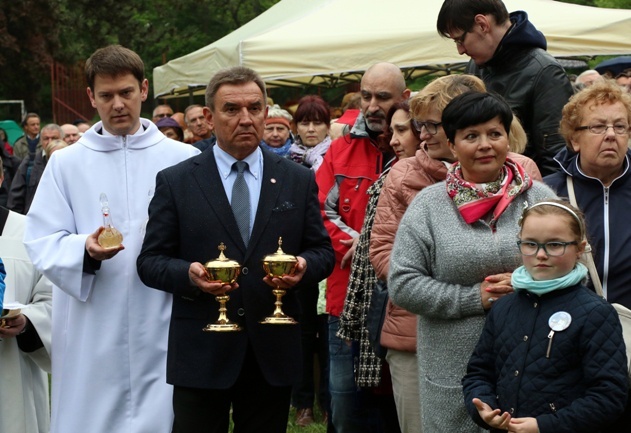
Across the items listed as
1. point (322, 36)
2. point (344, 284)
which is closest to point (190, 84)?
point (322, 36)

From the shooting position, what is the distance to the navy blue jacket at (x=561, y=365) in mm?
3834

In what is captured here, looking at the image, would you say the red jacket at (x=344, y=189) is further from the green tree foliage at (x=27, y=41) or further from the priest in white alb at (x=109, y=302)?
the green tree foliage at (x=27, y=41)

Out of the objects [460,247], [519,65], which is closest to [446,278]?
[460,247]

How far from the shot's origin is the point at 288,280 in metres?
4.56

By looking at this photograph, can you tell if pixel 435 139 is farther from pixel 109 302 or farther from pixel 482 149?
pixel 109 302

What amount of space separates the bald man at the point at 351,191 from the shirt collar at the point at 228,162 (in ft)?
3.92

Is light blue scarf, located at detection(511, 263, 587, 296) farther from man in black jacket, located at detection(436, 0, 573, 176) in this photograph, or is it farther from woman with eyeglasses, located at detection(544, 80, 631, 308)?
man in black jacket, located at detection(436, 0, 573, 176)

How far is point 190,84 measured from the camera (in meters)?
14.5

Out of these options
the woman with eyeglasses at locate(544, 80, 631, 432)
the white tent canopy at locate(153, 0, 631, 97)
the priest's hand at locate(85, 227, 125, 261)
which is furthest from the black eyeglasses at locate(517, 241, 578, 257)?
the white tent canopy at locate(153, 0, 631, 97)

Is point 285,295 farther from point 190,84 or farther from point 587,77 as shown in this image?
point 190,84

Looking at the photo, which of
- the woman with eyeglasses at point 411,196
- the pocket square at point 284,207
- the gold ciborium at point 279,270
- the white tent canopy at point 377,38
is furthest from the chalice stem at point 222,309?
the white tent canopy at point 377,38

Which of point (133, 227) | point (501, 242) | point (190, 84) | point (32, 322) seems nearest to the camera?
point (501, 242)

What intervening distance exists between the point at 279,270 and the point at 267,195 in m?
0.46

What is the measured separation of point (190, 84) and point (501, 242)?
10539mm
